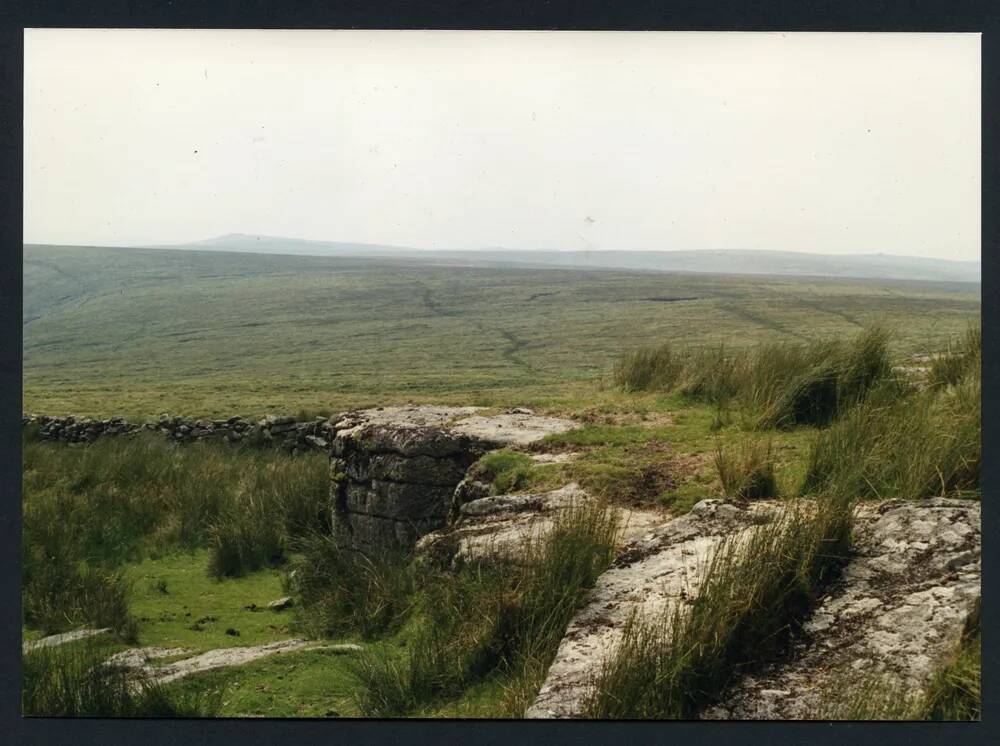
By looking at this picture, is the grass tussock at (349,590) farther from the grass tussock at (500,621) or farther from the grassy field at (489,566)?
the grass tussock at (500,621)

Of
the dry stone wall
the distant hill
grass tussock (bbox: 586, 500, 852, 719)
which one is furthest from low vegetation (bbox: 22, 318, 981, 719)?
the distant hill

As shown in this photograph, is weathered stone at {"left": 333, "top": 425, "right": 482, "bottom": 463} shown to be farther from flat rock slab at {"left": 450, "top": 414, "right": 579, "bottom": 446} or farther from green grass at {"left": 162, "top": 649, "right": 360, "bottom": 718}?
green grass at {"left": 162, "top": 649, "right": 360, "bottom": 718}

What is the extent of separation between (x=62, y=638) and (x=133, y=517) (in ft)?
9.68

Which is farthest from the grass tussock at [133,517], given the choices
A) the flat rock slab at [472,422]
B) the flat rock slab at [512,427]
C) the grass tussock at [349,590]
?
the flat rock slab at [512,427]

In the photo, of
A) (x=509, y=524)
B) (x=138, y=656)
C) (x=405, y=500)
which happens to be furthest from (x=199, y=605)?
(x=509, y=524)

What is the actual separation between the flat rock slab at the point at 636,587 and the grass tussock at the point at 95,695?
5.99ft

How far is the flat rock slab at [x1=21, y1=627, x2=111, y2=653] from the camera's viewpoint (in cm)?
581

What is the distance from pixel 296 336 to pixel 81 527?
20.3 m

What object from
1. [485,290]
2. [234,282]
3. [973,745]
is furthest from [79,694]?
[234,282]

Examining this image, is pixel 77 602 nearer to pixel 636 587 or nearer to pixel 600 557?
pixel 600 557

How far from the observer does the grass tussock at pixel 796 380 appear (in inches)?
260

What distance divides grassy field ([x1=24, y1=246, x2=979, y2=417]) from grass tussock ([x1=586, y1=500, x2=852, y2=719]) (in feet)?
10.0

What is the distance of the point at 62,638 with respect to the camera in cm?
612

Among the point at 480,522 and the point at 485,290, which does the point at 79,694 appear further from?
the point at 485,290
